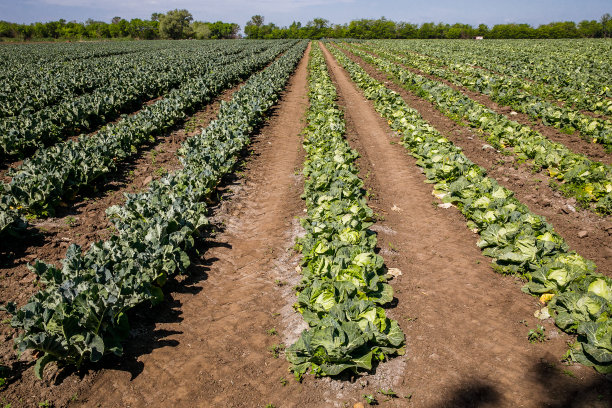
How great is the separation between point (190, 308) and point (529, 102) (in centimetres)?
1690

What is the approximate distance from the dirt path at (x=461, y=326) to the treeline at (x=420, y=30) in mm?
114148

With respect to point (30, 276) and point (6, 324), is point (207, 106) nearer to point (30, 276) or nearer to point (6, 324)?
point (30, 276)

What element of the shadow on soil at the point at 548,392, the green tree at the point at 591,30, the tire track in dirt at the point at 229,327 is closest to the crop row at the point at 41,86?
the tire track in dirt at the point at 229,327

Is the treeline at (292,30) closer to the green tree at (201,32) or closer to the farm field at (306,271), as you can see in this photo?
the green tree at (201,32)

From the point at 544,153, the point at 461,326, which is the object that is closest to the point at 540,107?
the point at 544,153

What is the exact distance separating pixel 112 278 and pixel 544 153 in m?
10.7

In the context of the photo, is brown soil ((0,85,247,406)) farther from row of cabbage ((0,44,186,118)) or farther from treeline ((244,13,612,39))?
treeline ((244,13,612,39))

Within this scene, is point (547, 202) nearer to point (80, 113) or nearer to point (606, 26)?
point (80, 113)

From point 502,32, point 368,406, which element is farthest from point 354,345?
point 502,32

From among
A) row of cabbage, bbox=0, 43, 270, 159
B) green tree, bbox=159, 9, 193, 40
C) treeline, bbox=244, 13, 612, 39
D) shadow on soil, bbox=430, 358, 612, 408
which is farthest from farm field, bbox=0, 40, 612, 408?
treeline, bbox=244, 13, 612, 39

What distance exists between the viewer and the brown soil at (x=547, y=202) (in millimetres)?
6531

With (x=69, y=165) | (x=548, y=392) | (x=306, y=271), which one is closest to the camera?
(x=548, y=392)

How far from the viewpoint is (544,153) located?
31.0ft

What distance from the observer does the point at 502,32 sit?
9738cm
